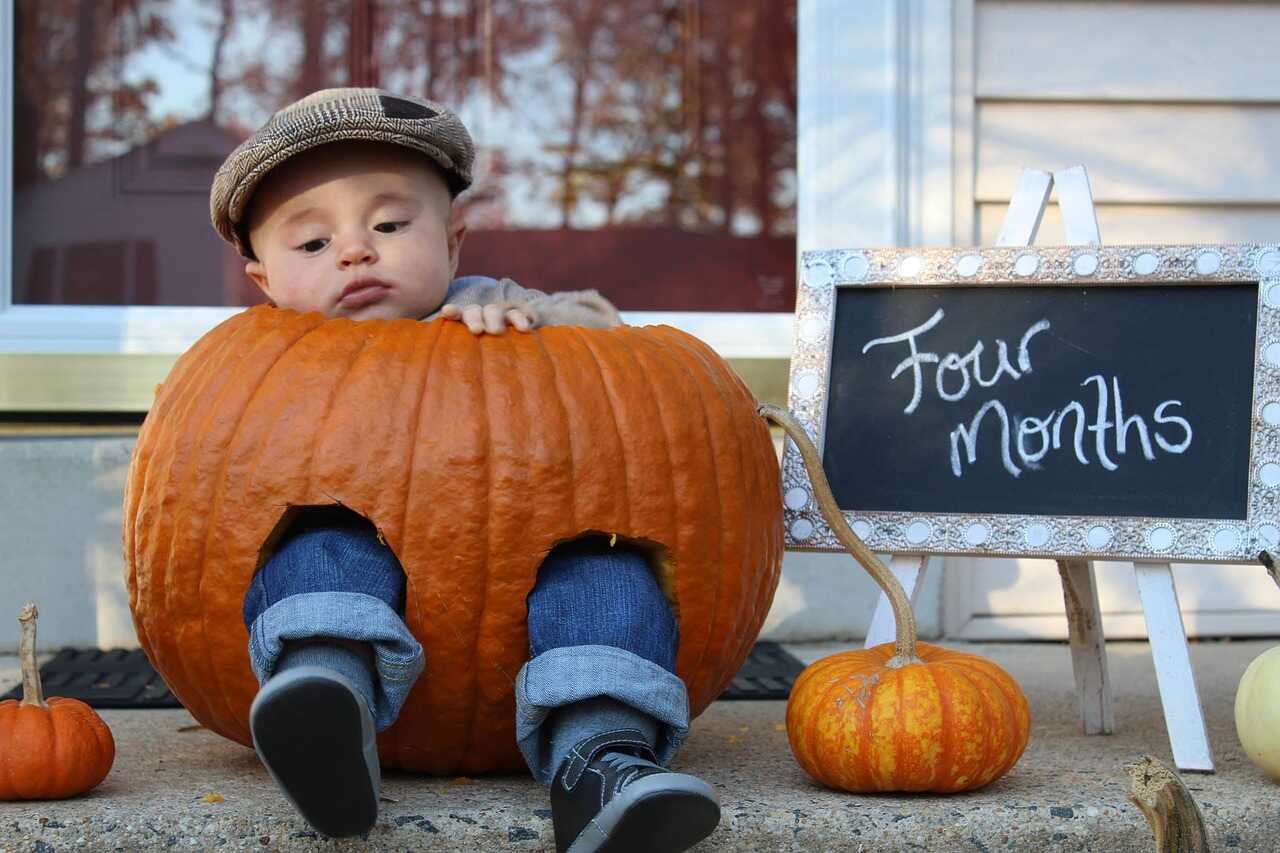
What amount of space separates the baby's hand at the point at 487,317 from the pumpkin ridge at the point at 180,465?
0.27 metres

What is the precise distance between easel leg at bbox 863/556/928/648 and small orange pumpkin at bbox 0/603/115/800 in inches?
45.4

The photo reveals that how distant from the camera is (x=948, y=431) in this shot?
243 centimetres

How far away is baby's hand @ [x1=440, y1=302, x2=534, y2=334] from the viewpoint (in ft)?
6.76

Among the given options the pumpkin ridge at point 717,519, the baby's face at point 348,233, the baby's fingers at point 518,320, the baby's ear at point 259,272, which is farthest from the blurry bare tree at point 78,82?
the pumpkin ridge at point 717,519

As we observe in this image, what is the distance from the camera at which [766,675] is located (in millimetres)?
3053

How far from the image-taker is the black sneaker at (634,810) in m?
1.57

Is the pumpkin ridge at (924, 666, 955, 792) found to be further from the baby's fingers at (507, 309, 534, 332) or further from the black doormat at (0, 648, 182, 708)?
the black doormat at (0, 648, 182, 708)

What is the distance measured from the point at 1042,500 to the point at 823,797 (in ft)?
2.24

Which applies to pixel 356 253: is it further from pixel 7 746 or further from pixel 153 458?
pixel 7 746

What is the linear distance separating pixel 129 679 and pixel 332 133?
1376mm

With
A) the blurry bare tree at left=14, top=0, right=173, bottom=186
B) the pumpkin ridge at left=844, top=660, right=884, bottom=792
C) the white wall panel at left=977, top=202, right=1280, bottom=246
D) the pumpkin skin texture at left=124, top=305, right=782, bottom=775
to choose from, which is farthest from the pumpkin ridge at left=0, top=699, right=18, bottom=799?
the white wall panel at left=977, top=202, right=1280, bottom=246

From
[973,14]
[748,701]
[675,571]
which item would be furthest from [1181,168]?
[675,571]

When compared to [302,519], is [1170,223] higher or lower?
higher

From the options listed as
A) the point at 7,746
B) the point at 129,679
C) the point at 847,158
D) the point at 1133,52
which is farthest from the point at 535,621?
the point at 1133,52
